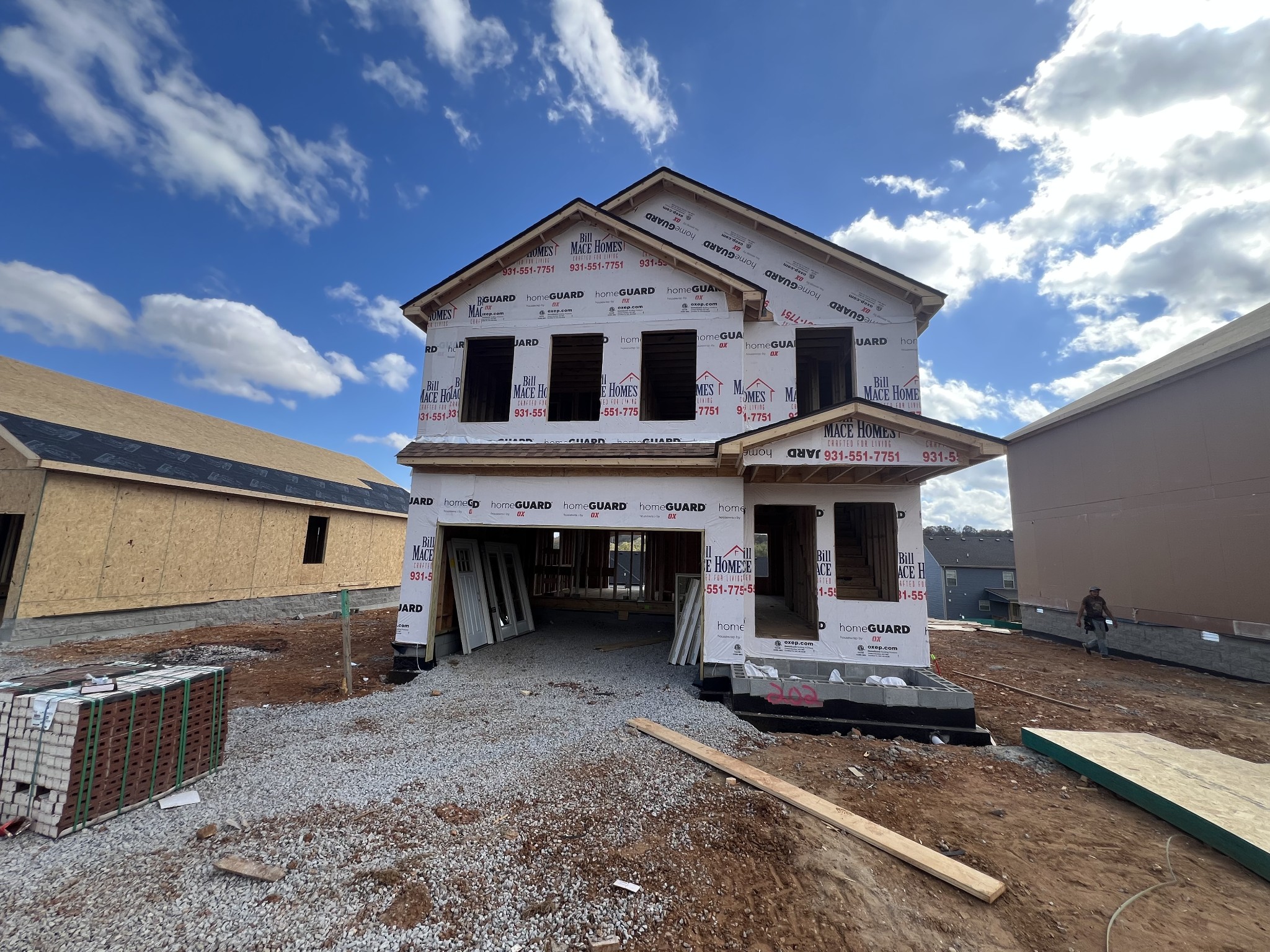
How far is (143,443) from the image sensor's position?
1275 cm

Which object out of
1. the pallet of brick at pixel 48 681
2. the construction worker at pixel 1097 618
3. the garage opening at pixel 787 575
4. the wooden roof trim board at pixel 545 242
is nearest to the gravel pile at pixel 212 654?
the pallet of brick at pixel 48 681

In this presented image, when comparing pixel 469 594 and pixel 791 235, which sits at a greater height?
pixel 791 235

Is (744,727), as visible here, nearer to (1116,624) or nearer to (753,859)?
(753,859)

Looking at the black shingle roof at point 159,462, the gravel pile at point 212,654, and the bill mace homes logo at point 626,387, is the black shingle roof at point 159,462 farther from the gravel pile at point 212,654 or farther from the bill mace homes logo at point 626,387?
the bill mace homes logo at point 626,387

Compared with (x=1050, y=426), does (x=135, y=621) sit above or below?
below

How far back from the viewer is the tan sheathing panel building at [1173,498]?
10648mm

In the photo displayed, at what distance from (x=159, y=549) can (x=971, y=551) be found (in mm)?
43576

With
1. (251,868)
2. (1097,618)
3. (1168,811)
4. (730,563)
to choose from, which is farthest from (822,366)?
(251,868)

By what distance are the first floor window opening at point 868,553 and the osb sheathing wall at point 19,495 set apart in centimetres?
1590

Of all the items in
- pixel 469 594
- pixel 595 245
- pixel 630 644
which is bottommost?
pixel 630 644

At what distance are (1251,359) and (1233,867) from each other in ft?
41.5

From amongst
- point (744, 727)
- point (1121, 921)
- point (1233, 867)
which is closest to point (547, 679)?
point (744, 727)

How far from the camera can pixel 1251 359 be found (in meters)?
10.8

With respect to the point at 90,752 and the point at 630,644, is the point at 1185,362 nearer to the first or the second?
the point at 630,644
